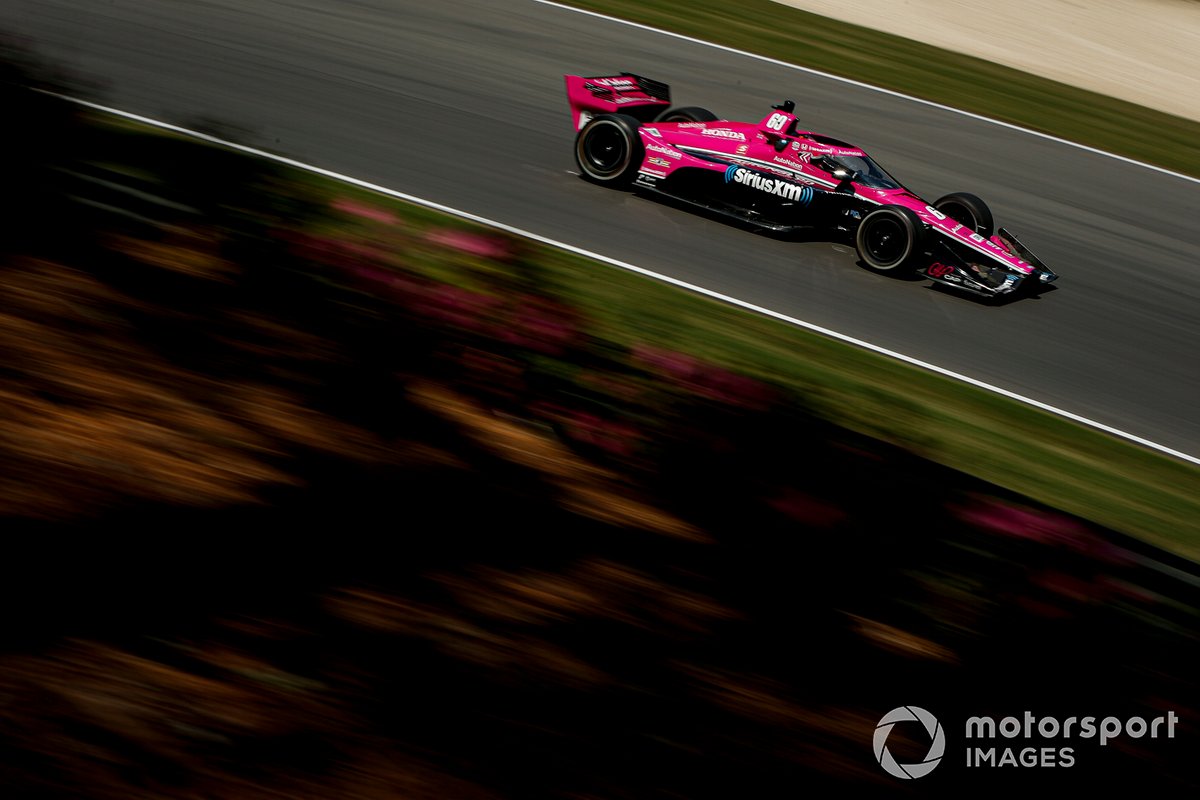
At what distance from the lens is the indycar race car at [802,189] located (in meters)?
10.1

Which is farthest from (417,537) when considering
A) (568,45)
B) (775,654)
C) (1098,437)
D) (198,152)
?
(568,45)

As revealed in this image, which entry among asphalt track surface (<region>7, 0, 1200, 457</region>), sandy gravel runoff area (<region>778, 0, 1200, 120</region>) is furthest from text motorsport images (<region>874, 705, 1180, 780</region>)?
sandy gravel runoff area (<region>778, 0, 1200, 120</region>)

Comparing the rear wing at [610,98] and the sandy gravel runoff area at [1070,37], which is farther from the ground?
the sandy gravel runoff area at [1070,37]

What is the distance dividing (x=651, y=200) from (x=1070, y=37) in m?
12.8

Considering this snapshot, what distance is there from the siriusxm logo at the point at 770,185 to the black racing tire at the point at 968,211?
142 centimetres

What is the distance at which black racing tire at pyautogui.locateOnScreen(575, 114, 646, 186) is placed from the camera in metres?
11.0

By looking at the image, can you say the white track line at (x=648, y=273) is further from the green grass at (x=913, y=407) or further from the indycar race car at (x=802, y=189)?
the indycar race car at (x=802, y=189)

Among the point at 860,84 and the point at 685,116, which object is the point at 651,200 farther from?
the point at 860,84

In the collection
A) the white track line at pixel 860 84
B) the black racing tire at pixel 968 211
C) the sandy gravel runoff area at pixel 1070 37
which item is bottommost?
the black racing tire at pixel 968 211

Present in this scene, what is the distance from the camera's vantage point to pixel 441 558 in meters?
3.59

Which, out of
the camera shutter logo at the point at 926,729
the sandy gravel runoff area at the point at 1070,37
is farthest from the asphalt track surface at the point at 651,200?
the camera shutter logo at the point at 926,729

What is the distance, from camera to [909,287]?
10211 mm

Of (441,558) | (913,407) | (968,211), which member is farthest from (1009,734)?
(968,211)

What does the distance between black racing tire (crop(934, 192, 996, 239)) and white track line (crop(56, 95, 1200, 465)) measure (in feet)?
8.05
